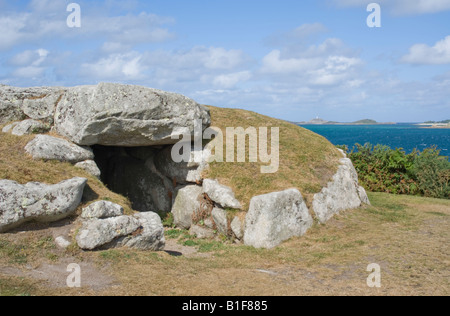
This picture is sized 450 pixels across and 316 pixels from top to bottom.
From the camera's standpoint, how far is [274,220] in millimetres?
12461

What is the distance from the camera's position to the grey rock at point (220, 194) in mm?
13432

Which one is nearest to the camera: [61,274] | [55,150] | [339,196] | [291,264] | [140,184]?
[61,274]

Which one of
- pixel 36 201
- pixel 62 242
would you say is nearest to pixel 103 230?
pixel 62 242

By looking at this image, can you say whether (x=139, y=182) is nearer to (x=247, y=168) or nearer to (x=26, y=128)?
(x=26, y=128)

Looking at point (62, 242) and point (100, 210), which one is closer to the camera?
point (62, 242)

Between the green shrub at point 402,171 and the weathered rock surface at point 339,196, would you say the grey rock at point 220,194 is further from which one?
the green shrub at point 402,171

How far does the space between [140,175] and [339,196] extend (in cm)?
854

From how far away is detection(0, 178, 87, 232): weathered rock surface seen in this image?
992cm

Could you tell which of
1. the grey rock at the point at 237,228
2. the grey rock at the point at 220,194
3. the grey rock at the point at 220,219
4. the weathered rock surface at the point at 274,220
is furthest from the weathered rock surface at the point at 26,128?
the weathered rock surface at the point at 274,220

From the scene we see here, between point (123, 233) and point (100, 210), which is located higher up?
point (100, 210)

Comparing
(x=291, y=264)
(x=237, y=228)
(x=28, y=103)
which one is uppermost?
(x=28, y=103)

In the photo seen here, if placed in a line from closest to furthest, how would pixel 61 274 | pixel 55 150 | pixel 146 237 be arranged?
pixel 61 274
pixel 146 237
pixel 55 150

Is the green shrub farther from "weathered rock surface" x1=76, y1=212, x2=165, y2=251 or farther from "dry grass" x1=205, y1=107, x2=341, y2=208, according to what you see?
"weathered rock surface" x1=76, y1=212, x2=165, y2=251

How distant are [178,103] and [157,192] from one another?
4.23 meters
